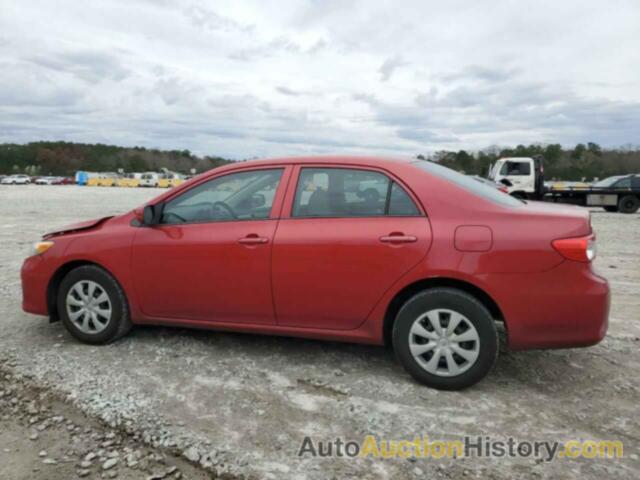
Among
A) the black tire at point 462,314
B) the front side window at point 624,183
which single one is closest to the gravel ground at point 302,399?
the black tire at point 462,314

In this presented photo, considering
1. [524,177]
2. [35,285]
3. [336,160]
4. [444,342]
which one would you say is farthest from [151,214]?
[524,177]

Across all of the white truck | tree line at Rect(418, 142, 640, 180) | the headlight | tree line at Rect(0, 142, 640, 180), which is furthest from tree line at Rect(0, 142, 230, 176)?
the headlight

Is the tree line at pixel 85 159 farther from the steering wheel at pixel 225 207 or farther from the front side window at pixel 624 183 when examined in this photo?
the steering wheel at pixel 225 207

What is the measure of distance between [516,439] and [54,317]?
3.85 m

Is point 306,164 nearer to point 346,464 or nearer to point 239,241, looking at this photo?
point 239,241

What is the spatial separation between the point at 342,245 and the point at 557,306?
4.85ft

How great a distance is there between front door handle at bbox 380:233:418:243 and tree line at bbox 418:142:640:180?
157 feet

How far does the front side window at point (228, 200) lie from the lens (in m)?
4.07

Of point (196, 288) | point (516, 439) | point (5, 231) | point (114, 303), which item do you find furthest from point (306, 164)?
point (5, 231)

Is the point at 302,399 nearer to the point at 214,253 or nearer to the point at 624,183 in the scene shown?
the point at 214,253

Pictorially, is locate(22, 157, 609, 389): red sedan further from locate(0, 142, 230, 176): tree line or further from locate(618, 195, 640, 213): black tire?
locate(0, 142, 230, 176): tree line

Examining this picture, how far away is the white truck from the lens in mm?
21641

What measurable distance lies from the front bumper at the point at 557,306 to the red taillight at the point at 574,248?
0.13ft

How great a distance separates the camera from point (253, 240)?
3.91 m
